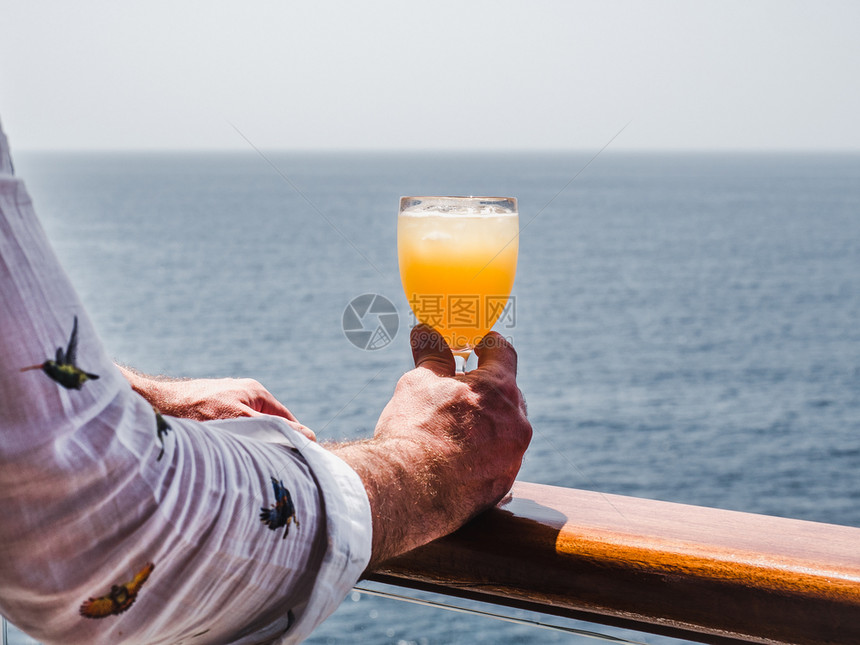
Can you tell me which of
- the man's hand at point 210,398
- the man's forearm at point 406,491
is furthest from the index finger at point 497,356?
the man's hand at point 210,398

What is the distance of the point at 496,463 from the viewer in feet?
3.33

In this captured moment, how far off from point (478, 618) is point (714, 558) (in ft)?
0.91

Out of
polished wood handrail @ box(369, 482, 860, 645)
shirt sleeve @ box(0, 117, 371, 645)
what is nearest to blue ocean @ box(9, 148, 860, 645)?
polished wood handrail @ box(369, 482, 860, 645)

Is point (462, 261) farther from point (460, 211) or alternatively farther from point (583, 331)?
point (583, 331)

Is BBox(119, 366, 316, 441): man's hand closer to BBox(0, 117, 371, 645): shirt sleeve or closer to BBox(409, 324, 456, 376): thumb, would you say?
BBox(409, 324, 456, 376): thumb

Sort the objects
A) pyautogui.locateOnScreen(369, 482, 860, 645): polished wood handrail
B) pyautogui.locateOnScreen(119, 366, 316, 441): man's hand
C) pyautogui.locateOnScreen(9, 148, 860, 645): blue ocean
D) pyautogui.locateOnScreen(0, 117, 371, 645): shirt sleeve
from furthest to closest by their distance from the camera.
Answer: pyautogui.locateOnScreen(9, 148, 860, 645): blue ocean
pyautogui.locateOnScreen(119, 366, 316, 441): man's hand
pyautogui.locateOnScreen(369, 482, 860, 645): polished wood handrail
pyautogui.locateOnScreen(0, 117, 371, 645): shirt sleeve

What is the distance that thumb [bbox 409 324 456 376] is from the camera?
1.15m

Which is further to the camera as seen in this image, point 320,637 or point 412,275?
point 412,275

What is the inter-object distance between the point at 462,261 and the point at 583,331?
31.2 metres

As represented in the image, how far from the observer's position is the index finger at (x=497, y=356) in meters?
1.08

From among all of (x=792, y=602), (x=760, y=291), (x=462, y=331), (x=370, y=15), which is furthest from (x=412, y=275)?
(x=370, y=15)

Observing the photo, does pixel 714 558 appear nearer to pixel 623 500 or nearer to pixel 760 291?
pixel 623 500

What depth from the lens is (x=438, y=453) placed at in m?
0.97

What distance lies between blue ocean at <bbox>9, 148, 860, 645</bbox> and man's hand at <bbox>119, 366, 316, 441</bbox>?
13.0 inches
